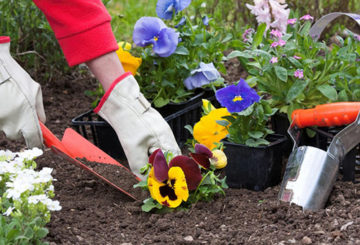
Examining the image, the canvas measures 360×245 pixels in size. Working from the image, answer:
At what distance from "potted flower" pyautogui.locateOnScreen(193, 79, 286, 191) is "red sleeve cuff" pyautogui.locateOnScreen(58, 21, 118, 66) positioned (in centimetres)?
44

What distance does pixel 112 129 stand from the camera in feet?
8.36

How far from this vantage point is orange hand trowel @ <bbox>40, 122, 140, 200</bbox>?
214 centimetres

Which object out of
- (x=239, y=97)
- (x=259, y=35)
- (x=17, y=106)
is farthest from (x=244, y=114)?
(x=17, y=106)

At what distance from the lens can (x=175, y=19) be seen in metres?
2.70

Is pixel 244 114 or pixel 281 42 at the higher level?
pixel 281 42

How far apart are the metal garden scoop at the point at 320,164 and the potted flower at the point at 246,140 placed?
0.44ft

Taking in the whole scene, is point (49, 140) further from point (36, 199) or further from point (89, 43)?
point (36, 199)

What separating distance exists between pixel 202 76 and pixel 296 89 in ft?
1.95

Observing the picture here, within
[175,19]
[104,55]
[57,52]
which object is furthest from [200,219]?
[57,52]

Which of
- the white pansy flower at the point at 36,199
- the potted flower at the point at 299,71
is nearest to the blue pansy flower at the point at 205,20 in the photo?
the potted flower at the point at 299,71

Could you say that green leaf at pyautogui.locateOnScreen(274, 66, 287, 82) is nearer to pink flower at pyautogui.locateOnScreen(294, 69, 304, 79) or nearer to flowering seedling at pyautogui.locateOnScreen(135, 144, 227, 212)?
pink flower at pyautogui.locateOnScreen(294, 69, 304, 79)

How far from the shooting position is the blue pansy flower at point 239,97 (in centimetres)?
203

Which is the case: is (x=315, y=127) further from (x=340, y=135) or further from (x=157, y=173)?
(x=157, y=173)

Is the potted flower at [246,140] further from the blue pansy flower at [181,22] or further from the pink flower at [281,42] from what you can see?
the blue pansy flower at [181,22]
